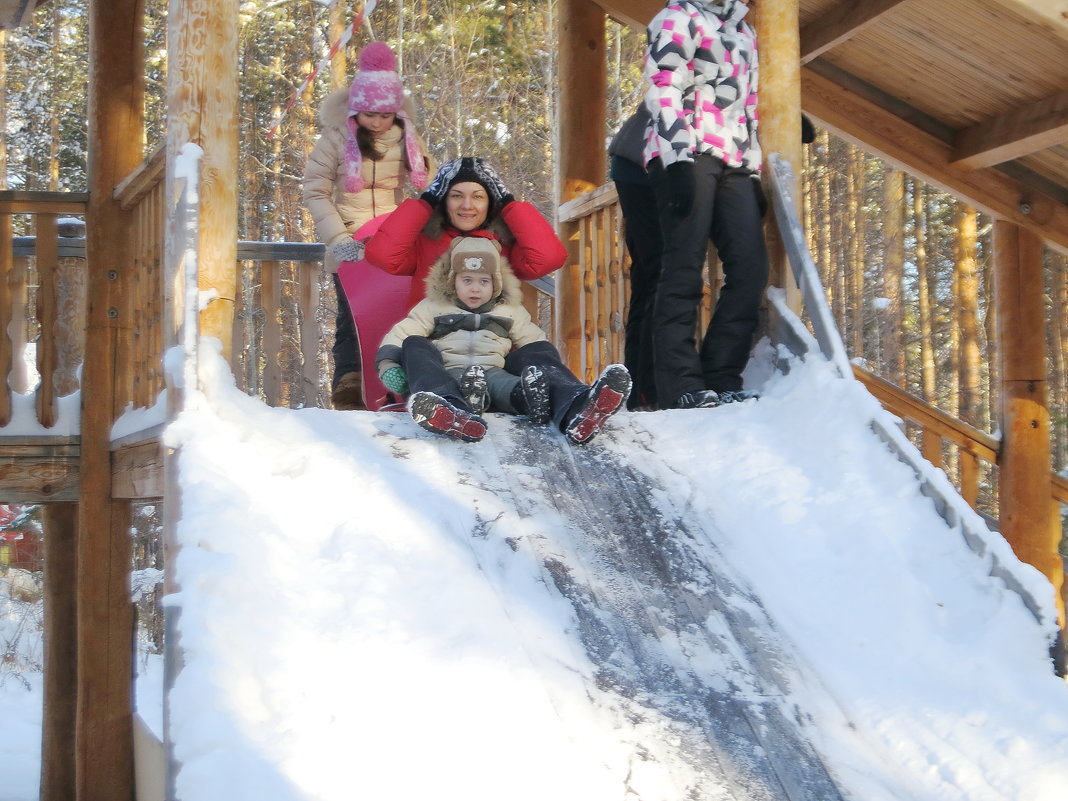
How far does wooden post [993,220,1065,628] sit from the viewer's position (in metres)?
5.44

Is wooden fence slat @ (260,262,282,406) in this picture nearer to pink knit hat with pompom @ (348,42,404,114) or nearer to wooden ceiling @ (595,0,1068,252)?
pink knit hat with pompom @ (348,42,404,114)

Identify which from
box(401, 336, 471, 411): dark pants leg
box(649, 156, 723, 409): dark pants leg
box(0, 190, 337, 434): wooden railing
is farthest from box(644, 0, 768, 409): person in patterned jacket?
box(0, 190, 337, 434): wooden railing

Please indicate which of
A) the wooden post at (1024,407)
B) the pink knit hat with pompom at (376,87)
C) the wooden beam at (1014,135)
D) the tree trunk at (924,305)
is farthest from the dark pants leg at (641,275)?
the tree trunk at (924,305)

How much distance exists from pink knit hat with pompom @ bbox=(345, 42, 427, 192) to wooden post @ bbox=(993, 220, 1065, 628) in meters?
3.20

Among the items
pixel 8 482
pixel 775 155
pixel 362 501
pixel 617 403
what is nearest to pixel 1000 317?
pixel 775 155

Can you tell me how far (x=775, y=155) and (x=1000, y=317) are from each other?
226cm

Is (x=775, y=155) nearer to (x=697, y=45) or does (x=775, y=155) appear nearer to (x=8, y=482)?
(x=697, y=45)

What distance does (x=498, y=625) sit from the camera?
235 centimetres

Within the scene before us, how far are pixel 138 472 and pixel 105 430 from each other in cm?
65

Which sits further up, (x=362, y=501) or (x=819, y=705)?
(x=362, y=501)

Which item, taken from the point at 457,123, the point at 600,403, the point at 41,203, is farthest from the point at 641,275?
the point at 457,123

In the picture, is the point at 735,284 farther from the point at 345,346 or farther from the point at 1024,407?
the point at 1024,407

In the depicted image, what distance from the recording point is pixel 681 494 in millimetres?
3121

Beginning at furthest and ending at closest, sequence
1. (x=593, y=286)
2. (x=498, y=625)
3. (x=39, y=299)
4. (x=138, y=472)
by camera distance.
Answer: (x=593, y=286) < (x=39, y=299) < (x=138, y=472) < (x=498, y=625)
